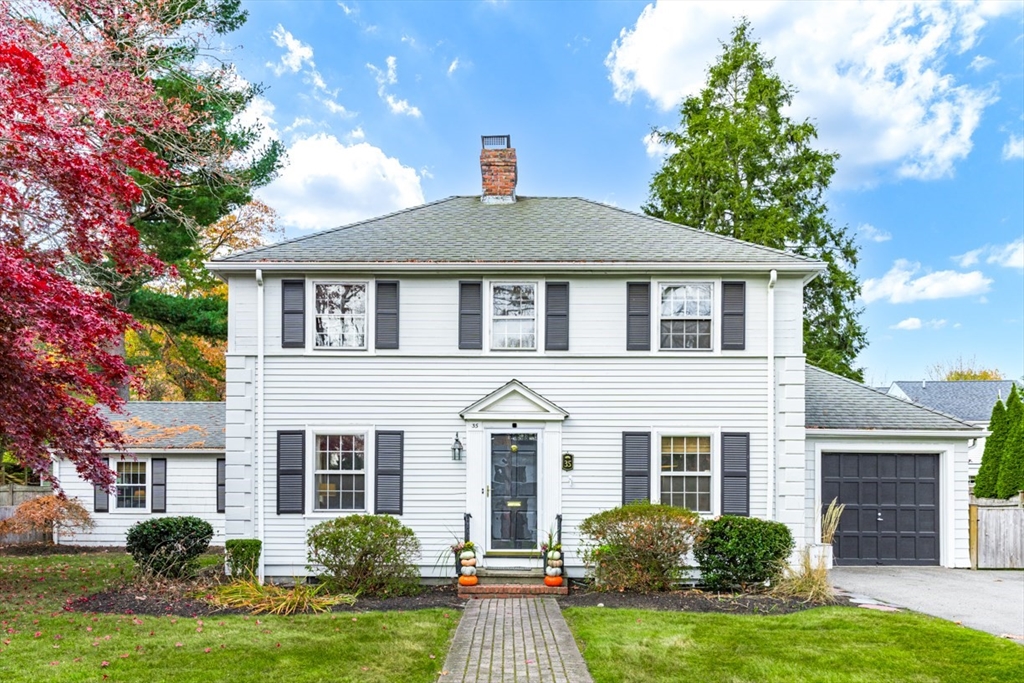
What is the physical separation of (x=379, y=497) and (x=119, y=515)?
30.9ft

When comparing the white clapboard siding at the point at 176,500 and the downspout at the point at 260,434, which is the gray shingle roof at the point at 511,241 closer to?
the downspout at the point at 260,434

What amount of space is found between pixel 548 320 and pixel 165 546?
24.2ft

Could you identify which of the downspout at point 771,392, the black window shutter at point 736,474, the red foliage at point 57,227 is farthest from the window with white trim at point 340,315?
the downspout at point 771,392

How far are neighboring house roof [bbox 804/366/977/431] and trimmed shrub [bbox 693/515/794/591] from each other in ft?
10.6

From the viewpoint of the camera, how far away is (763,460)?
11.2 metres

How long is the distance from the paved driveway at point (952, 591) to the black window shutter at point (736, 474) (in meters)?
2.01

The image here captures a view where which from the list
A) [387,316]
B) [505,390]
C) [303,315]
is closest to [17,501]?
[303,315]

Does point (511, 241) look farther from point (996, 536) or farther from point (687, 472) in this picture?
point (996, 536)

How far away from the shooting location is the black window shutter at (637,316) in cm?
1136

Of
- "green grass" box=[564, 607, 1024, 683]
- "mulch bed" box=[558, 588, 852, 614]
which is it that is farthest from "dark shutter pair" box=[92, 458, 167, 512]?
"green grass" box=[564, 607, 1024, 683]

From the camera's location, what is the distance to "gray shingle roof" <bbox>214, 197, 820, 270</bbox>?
37.1ft

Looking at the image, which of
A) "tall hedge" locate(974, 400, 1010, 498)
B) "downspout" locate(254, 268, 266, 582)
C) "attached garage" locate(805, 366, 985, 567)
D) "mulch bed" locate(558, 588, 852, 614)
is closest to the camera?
→ "mulch bed" locate(558, 588, 852, 614)

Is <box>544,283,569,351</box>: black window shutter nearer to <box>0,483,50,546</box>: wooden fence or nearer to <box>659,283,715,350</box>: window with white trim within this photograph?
<box>659,283,715,350</box>: window with white trim

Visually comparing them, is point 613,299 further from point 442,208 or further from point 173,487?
point 173,487
